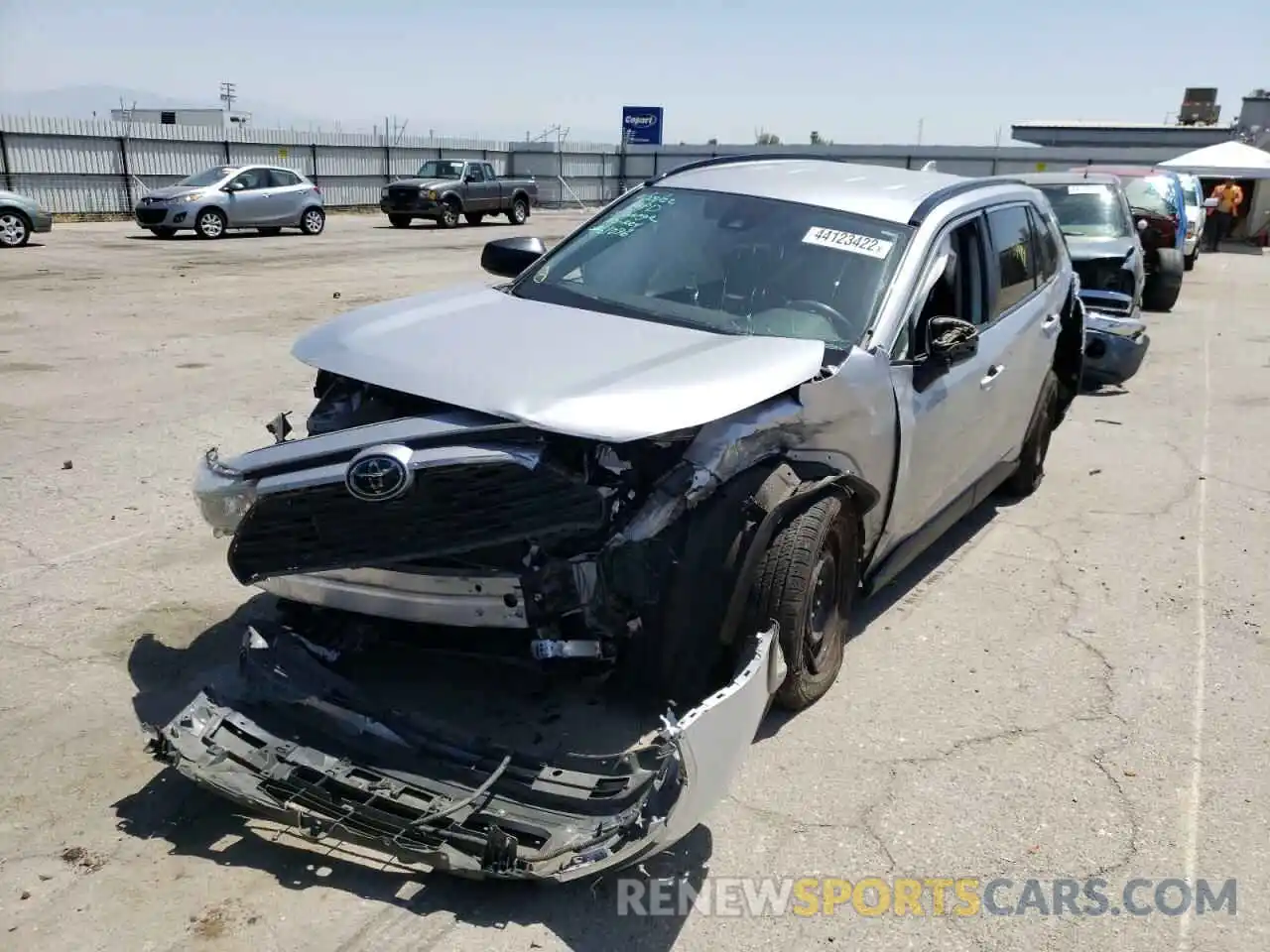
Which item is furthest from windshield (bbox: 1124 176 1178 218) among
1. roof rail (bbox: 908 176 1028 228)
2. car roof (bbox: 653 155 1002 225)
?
car roof (bbox: 653 155 1002 225)

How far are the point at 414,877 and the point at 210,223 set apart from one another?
71.1 ft

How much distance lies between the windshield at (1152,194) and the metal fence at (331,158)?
479cm

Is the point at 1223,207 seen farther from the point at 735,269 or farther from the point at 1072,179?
the point at 735,269

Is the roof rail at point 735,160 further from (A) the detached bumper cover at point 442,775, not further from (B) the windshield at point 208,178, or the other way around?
(B) the windshield at point 208,178

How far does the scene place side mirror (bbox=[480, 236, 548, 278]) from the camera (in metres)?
5.21

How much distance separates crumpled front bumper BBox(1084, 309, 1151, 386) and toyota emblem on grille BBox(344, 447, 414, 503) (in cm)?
741

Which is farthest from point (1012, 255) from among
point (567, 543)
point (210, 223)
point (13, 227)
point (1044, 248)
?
point (210, 223)

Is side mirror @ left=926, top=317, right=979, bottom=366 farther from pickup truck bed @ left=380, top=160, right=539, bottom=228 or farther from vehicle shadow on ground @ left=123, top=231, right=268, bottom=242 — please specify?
pickup truck bed @ left=380, top=160, right=539, bottom=228

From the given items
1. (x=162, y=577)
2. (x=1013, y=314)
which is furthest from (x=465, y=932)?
(x=1013, y=314)

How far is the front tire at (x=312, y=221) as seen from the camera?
23.8m

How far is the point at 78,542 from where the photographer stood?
5.04 m

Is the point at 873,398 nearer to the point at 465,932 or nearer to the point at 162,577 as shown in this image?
the point at 465,932

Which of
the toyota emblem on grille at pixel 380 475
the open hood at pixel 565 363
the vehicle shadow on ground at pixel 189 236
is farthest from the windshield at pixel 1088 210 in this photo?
the vehicle shadow on ground at pixel 189 236

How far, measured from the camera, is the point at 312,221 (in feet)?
78.9
